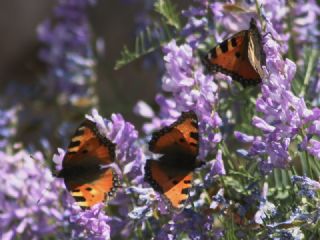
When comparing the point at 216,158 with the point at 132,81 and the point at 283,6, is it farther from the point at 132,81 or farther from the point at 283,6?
the point at 132,81

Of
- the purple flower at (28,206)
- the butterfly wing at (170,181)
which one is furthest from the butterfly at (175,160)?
the purple flower at (28,206)

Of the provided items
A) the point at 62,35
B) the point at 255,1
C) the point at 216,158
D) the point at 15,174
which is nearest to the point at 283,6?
the point at 255,1

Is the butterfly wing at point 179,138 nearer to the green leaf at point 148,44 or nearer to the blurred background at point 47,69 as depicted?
the green leaf at point 148,44

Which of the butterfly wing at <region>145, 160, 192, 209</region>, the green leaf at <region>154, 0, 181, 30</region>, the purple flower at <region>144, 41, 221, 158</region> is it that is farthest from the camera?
the green leaf at <region>154, 0, 181, 30</region>

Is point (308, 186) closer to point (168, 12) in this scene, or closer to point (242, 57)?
point (242, 57)

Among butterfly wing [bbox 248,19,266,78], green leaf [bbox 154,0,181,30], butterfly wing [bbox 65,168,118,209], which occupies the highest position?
butterfly wing [bbox 248,19,266,78]

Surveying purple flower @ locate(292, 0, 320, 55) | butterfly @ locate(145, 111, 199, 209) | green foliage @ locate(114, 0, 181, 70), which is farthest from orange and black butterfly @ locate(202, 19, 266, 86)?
purple flower @ locate(292, 0, 320, 55)

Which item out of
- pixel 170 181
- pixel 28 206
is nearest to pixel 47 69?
pixel 28 206

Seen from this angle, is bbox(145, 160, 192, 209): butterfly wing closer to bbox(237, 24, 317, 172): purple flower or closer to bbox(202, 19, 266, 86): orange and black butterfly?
bbox(237, 24, 317, 172): purple flower
